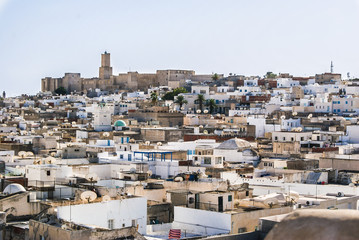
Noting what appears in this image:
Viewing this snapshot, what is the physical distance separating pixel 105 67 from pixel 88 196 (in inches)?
3009

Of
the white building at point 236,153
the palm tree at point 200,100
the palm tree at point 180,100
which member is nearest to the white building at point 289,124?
the white building at point 236,153

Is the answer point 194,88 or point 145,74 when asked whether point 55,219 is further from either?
point 145,74

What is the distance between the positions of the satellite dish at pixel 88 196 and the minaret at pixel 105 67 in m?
75.6

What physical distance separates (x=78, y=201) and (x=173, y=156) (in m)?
11.8

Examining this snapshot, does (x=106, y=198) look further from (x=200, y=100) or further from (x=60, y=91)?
(x=60, y=91)

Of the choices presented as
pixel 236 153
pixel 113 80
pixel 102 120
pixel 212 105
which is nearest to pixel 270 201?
pixel 236 153

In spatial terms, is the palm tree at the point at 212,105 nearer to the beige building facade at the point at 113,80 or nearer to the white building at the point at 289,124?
the white building at the point at 289,124

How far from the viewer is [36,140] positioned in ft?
107

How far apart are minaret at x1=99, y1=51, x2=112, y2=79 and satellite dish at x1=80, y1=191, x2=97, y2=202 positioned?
75.6 metres

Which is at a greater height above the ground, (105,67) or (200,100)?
(105,67)

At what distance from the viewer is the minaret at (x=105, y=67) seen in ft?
297

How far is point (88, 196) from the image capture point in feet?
49.3

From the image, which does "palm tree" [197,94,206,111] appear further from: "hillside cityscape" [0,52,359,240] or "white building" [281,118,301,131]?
"white building" [281,118,301,131]

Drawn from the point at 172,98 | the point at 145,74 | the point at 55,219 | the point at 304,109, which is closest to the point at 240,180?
the point at 55,219
